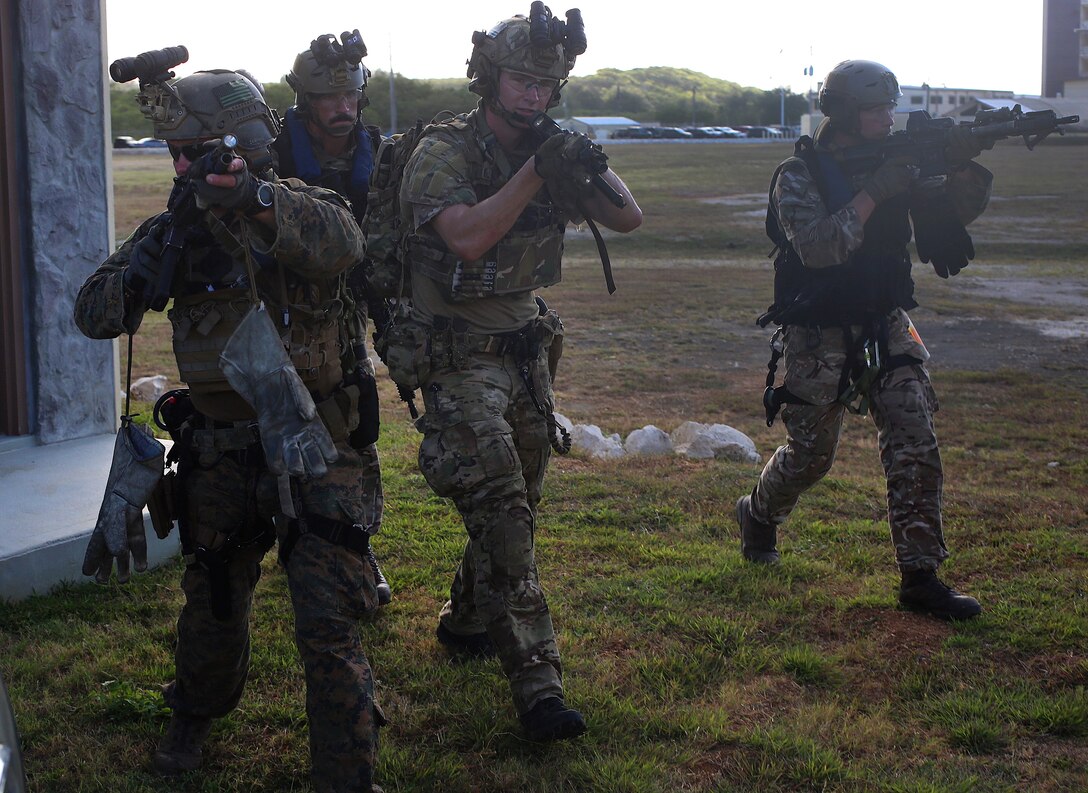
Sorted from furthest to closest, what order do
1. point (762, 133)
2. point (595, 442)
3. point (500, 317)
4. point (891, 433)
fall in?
point (762, 133) → point (595, 442) → point (891, 433) → point (500, 317)

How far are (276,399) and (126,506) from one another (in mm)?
623

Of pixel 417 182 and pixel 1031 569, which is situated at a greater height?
pixel 417 182

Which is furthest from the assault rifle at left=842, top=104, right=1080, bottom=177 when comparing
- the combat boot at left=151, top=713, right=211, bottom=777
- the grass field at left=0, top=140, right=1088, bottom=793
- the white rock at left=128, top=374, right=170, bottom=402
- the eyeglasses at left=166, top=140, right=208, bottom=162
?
the white rock at left=128, top=374, right=170, bottom=402

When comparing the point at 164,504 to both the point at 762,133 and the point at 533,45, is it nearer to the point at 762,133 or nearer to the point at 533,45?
the point at 533,45

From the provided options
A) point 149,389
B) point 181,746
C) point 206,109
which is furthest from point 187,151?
point 149,389

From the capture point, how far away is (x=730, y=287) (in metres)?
17.0

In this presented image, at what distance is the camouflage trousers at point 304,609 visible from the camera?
335 cm

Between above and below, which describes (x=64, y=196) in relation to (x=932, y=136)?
below

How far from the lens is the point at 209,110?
3561mm

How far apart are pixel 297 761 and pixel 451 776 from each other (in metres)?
0.52

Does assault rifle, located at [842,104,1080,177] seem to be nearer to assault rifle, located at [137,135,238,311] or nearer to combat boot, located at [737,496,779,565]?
combat boot, located at [737,496,779,565]

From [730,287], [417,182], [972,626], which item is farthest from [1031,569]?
[730,287]

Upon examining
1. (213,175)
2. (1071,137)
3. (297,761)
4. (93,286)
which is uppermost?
(1071,137)

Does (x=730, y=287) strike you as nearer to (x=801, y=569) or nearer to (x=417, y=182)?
(x=801, y=569)
